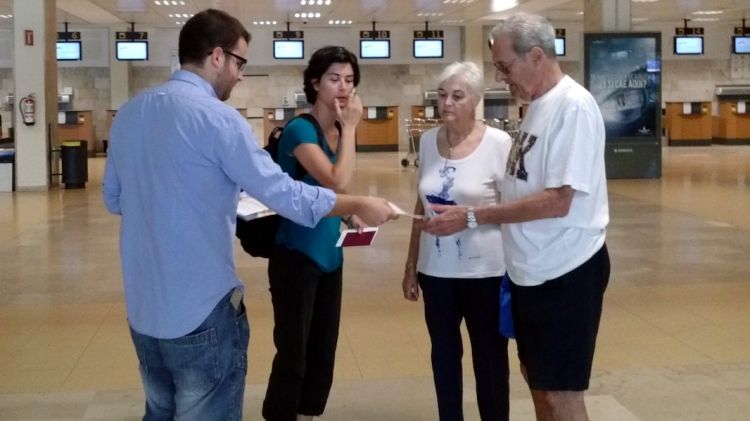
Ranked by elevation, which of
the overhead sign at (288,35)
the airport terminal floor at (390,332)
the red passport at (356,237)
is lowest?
the airport terminal floor at (390,332)

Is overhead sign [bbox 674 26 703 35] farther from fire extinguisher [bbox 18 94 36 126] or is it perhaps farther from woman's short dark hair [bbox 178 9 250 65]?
woman's short dark hair [bbox 178 9 250 65]

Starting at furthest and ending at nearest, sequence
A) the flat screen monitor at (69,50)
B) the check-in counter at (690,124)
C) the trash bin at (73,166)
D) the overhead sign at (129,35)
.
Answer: the check-in counter at (690,124)
the overhead sign at (129,35)
the flat screen monitor at (69,50)
the trash bin at (73,166)

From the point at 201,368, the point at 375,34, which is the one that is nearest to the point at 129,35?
the point at 375,34

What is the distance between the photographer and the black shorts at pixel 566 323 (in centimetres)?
311

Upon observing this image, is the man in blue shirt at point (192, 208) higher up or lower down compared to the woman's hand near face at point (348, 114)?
lower down

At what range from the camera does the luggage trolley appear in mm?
23156

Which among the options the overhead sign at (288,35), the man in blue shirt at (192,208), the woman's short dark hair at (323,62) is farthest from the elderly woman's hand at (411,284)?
the overhead sign at (288,35)

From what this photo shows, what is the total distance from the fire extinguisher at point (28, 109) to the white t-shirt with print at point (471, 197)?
1423 cm

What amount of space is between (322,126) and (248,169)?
1.21m

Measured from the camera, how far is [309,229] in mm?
3732

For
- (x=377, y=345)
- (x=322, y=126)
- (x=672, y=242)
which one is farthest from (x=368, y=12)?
(x=322, y=126)

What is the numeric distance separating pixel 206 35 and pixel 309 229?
1.19 m

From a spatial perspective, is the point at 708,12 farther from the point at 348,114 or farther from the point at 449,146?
the point at 348,114

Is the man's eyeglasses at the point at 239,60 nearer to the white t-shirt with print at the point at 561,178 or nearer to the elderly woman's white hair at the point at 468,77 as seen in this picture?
the white t-shirt with print at the point at 561,178
